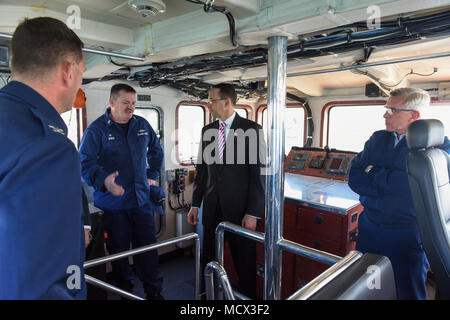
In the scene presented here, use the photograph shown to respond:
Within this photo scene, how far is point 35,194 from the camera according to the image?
86 cm

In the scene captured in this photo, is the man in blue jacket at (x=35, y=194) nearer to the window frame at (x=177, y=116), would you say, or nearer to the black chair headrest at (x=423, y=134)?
the black chair headrest at (x=423, y=134)

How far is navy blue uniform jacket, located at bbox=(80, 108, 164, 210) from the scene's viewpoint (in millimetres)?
2787

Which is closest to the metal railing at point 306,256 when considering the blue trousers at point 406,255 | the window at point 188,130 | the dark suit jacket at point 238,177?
the dark suit jacket at point 238,177

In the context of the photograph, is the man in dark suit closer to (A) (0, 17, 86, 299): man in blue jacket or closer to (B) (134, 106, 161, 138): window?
(A) (0, 17, 86, 299): man in blue jacket

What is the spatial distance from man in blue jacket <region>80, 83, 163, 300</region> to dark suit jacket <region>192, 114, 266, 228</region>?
680mm

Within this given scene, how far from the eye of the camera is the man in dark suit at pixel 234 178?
2.61m

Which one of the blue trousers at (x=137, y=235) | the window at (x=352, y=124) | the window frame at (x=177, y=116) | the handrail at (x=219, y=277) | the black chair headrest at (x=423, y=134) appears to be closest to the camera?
the handrail at (x=219, y=277)

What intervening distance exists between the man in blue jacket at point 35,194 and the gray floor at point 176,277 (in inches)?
113

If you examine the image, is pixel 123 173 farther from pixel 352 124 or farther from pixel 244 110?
pixel 352 124

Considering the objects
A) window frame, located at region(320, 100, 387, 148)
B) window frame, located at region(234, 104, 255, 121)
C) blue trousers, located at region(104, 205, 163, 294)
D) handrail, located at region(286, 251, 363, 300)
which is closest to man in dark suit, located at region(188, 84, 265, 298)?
blue trousers, located at region(104, 205, 163, 294)

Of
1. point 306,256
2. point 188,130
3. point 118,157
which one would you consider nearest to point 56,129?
point 306,256
